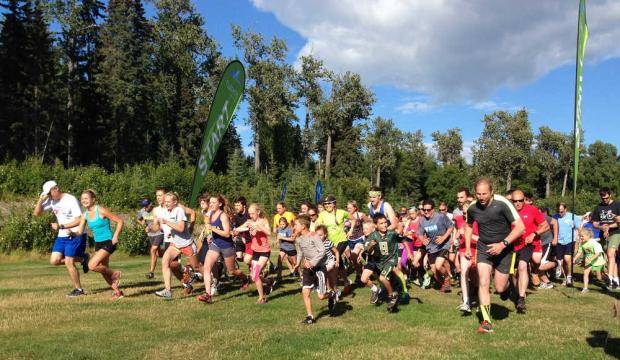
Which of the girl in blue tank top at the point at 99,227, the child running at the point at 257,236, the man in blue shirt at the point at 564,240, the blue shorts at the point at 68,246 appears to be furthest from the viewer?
the man in blue shirt at the point at 564,240

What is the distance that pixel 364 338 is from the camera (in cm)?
616

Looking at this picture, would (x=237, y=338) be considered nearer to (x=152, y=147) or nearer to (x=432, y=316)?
(x=432, y=316)

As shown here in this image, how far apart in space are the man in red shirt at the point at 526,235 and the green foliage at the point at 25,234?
16.2 m

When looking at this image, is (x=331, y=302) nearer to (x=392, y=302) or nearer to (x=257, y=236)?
(x=392, y=302)

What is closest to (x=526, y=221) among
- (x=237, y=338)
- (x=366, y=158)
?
(x=237, y=338)

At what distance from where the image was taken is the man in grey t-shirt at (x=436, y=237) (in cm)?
1005

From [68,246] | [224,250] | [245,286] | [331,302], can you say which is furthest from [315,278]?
[68,246]

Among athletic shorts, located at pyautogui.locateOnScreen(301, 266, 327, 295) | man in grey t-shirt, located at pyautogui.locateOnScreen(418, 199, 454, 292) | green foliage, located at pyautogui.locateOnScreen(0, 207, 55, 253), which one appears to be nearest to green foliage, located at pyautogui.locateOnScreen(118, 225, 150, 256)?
green foliage, located at pyautogui.locateOnScreen(0, 207, 55, 253)

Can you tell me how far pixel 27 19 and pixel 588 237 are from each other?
40.1 m

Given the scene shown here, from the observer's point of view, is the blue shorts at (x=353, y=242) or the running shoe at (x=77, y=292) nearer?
the running shoe at (x=77, y=292)

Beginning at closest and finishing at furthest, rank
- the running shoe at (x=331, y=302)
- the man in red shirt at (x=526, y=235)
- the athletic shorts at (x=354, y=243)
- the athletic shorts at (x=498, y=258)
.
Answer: the athletic shorts at (x=498, y=258) → the running shoe at (x=331, y=302) → the man in red shirt at (x=526, y=235) → the athletic shorts at (x=354, y=243)

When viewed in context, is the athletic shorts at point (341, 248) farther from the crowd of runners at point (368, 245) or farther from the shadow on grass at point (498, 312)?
the shadow on grass at point (498, 312)

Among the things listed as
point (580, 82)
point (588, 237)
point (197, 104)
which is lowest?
point (588, 237)

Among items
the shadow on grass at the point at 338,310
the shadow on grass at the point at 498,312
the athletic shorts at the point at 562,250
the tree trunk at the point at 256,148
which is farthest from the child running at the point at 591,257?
the tree trunk at the point at 256,148
